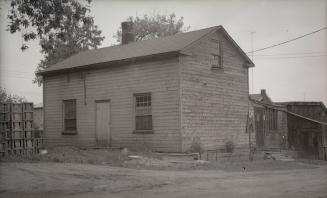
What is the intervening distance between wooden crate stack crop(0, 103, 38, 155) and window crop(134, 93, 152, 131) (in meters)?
4.94

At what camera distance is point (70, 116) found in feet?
82.9

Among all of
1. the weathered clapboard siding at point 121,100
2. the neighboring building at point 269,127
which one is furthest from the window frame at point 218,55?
the neighboring building at point 269,127

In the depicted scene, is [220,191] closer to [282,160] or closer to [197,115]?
[197,115]

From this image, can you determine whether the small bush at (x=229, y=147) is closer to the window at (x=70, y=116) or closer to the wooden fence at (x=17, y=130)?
the window at (x=70, y=116)

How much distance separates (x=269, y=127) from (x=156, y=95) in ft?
38.0

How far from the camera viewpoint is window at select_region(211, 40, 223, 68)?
2247 centimetres

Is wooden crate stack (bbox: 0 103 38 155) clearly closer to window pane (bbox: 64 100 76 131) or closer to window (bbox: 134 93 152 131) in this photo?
window (bbox: 134 93 152 131)

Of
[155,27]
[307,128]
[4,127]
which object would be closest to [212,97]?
[4,127]

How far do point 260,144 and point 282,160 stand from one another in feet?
20.9

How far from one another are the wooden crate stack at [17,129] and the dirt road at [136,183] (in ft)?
9.74

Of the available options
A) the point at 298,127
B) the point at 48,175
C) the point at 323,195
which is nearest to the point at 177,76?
the point at 48,175

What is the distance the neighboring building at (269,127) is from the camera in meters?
28.9

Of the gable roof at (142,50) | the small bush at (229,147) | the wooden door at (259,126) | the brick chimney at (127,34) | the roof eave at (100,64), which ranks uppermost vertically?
the brick chimney at (127,34)

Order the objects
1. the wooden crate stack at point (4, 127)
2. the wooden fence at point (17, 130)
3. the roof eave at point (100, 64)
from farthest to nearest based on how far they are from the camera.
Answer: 1. the roof eave at point (100, 64)
2. the wooden fence at point (17, 130)
3. the wooden crate stack at point (4, 127)
